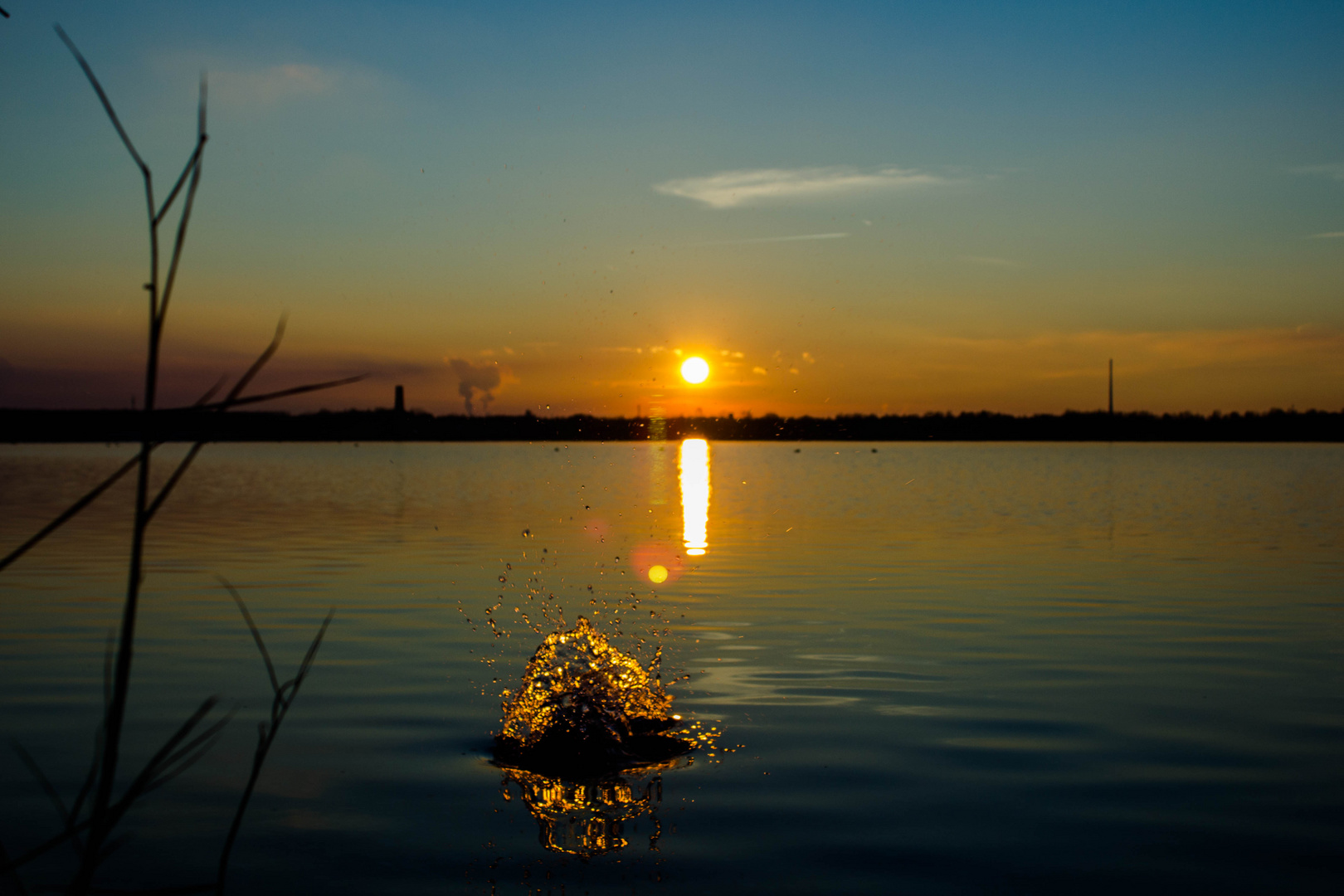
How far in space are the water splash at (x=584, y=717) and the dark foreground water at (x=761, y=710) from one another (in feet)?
1.53

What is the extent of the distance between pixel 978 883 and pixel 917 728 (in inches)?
167

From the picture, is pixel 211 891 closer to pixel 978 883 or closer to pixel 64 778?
pixel 64 778

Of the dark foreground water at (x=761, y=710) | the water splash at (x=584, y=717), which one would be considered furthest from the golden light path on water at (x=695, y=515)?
the water splash at (x=584, y=717)

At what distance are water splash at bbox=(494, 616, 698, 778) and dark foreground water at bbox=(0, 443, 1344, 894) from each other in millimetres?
465

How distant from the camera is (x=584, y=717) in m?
12.1

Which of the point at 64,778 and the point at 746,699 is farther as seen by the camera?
the point at 746,699

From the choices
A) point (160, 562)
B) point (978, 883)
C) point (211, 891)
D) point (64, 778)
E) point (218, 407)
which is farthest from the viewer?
point (160, 562)

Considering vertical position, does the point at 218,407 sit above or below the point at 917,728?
above

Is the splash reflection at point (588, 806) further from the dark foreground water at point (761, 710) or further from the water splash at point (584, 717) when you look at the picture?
the water splash at point (584, 717)

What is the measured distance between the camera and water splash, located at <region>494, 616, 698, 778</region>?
37.4ft

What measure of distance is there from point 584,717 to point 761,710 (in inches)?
89.5

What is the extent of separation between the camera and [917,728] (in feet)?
40.1

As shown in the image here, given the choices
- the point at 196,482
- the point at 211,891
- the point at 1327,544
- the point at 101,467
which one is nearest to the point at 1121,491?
the point at 1327,544

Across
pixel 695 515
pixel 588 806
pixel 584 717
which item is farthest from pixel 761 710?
pixel 695 515
